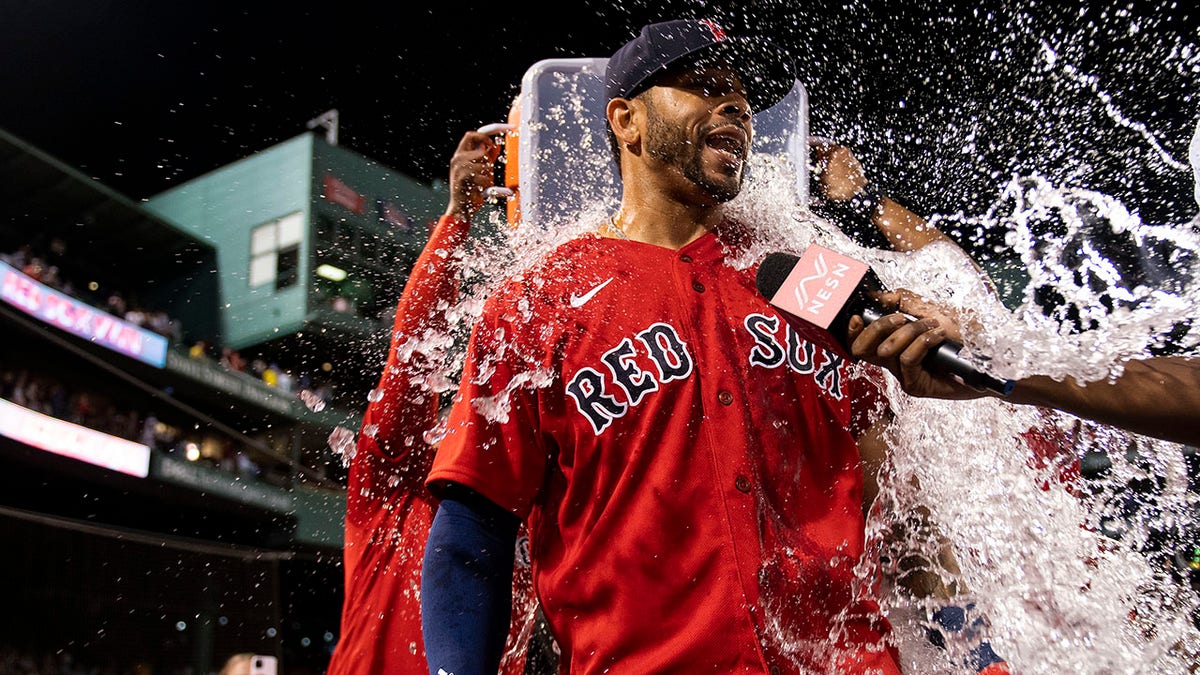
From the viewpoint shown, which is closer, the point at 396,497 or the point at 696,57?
the point at 696,57

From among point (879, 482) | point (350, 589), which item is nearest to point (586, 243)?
point (879, 482)

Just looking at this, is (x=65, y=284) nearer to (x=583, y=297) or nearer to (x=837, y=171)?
(x=837, y=171)

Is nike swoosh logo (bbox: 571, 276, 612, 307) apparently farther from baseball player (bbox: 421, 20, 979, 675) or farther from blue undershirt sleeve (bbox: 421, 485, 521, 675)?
blue undershirt sleeve (bbox: 421, 485, 521, 675)

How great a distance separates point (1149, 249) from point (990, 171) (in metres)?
1.95

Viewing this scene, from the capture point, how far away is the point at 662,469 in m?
2.00

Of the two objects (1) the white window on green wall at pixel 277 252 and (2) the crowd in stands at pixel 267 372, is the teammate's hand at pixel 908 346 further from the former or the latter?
(1) the white window on green wall at pixel 277 252

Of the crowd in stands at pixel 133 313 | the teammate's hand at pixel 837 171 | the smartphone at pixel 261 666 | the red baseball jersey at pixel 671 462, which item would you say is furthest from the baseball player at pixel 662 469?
the crowd in stands at pixel 133 313

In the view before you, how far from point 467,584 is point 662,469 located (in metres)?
0.46

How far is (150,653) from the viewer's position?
16.0m

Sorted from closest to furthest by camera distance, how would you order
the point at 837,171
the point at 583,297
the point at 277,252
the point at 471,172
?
the point at 583,297
the point at 837,171
the point at 471,172
the point at 277,252

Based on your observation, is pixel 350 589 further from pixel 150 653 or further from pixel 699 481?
pixel 150 653

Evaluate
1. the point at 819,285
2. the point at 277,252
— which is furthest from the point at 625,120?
the point at 277,252

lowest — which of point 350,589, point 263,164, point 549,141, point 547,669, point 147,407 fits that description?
point 547,669

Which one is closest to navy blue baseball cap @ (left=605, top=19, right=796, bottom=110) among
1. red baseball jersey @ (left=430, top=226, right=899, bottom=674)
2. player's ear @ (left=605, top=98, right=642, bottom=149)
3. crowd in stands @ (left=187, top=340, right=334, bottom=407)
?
player's ear @ (left=605, top=98, right=642, bottom=149)
